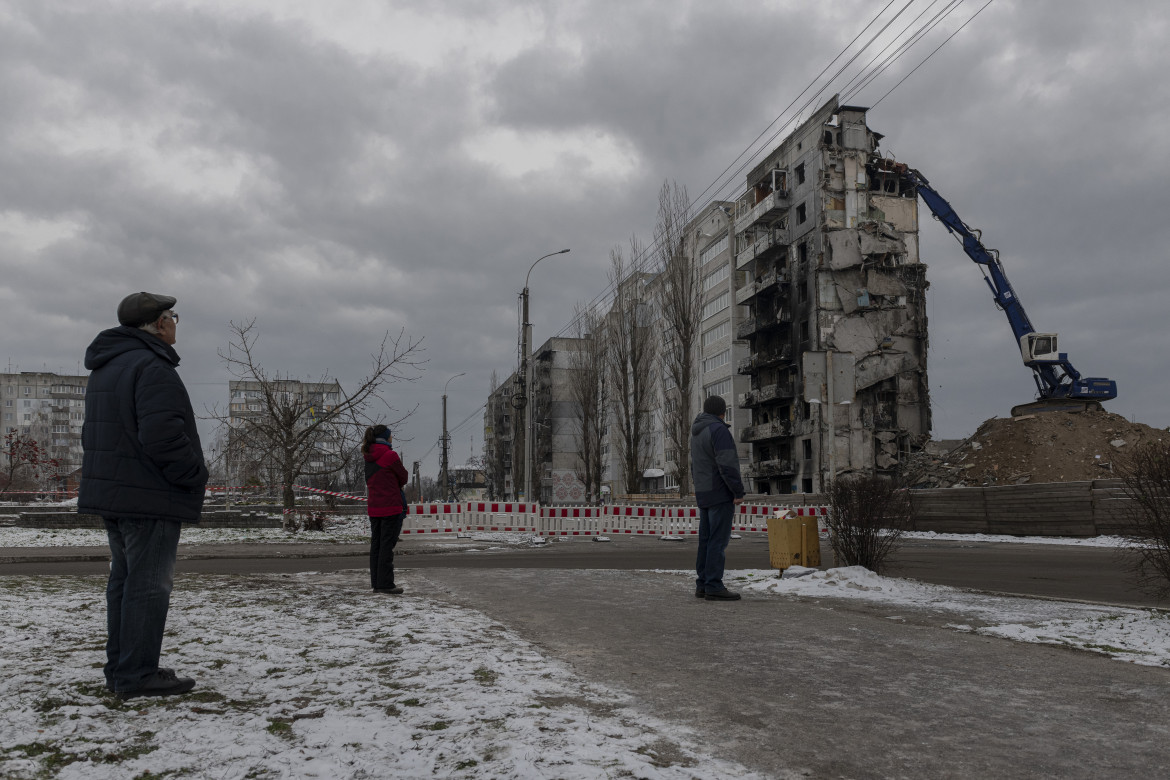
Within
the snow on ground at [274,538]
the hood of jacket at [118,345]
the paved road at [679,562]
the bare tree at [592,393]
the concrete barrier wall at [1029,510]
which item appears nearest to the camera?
the hood of jacket at [118,345]

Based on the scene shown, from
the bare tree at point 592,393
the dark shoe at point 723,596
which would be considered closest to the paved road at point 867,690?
the dark shoe at point 723,596

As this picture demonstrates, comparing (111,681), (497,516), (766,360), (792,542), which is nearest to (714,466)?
(792,542)

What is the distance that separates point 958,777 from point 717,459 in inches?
211

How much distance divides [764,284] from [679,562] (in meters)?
49.5

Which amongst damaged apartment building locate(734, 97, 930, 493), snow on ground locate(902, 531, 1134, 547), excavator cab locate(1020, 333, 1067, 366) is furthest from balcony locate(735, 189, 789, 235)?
snow on ground locate(902, 531, 1134, 547)

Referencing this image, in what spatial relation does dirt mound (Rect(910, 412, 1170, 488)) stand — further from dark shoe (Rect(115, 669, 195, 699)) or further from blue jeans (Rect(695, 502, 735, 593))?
dark shoe (Rect(115, 669, 195, 699))

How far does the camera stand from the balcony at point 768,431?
196 feet

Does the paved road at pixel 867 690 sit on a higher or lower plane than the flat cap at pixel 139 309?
lower

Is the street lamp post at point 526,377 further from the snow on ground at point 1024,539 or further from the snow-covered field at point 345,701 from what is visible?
the snow-covered field at point 345,701

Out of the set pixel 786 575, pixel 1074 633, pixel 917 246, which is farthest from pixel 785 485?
pixel 1074 633

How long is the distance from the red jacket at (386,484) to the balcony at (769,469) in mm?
52769

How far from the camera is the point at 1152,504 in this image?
7.86 meters

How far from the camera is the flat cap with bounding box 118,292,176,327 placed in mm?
4340

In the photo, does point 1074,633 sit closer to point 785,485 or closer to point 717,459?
point 717,459
